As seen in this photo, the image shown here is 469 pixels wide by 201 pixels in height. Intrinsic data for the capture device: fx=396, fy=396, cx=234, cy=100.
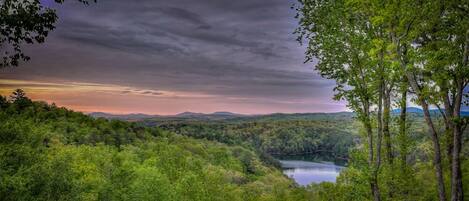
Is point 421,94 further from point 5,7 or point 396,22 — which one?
point 5,7

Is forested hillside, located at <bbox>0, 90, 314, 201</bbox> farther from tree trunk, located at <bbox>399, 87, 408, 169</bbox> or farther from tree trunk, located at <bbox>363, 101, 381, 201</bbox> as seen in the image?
tree trunk, located at <bbox>399, 87, 408, 169</bbox>

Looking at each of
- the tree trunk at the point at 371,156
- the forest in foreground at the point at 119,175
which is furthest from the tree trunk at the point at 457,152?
the tree trunk at the point at 371,156

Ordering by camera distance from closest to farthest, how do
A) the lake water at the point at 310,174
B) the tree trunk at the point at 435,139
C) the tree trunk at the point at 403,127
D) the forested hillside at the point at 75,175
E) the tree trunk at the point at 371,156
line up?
the tree trunk at the point at 435,139
the tree trunk at the point at 371,156
the tree trunk at the point at 403,127
the forested hillside at the point at 75,175
the lake water at the point at 310,174

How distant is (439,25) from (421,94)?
2429 mm

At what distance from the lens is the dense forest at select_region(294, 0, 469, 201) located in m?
10.5

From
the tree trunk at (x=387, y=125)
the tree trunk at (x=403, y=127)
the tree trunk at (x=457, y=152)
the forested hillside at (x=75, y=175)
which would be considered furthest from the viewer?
the forested hillside at (x=75, y=175)

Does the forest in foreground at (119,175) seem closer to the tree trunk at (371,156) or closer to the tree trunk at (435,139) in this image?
the tree trunk at (371,156)

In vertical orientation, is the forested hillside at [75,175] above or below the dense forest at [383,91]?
below

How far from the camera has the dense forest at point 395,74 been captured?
10.5 metres

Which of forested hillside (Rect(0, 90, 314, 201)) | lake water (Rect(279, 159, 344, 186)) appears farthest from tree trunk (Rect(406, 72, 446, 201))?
lake water (Rect(279, 159, 344, 186))

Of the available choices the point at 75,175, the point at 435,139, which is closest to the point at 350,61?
the point at 435,139

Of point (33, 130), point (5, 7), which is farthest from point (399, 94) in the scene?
point (33, 130)

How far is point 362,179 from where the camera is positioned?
14.1 meters

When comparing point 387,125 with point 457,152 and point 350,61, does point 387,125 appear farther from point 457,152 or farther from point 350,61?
point 457,152
